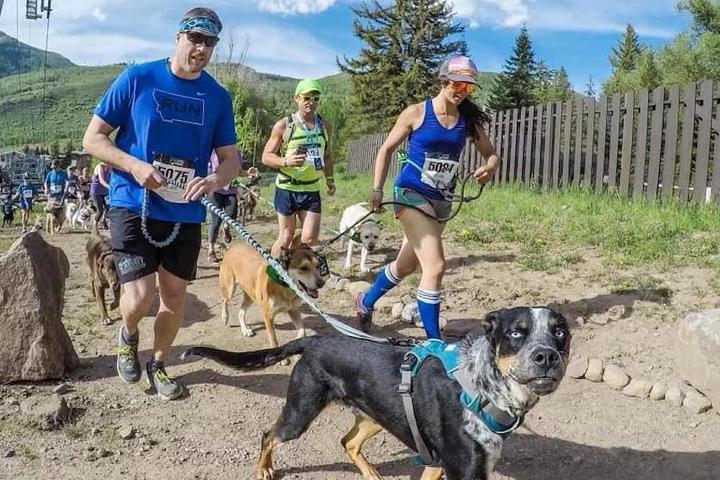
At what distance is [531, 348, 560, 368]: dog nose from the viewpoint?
2.64 metres

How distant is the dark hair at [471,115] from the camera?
518 centimetres

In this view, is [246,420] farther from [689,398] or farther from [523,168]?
[523,168]

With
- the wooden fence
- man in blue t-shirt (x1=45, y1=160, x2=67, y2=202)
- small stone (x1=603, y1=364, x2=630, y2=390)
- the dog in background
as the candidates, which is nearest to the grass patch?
small stone (x1=603, y1=364, x2=630, y2=390)

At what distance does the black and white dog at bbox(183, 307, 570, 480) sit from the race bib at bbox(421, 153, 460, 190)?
1.93 meters

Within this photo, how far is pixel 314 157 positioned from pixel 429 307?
242cm

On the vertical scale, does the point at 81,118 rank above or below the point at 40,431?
above

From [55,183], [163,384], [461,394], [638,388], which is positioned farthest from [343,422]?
[55,183]

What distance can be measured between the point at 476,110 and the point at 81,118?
419 ft

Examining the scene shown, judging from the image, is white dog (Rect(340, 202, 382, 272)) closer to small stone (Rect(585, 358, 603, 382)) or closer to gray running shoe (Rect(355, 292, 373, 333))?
gray running shoe (Rect(355, 292, 373, 333))

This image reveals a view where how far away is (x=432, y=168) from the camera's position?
512 cm

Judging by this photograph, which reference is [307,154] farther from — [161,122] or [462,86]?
[161,122]

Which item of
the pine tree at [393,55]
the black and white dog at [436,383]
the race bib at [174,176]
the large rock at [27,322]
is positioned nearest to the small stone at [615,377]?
the black and white dog at [436,383]

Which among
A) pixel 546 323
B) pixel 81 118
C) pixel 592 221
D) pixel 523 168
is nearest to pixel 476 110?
pixel 546 323

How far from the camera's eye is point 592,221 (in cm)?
903
